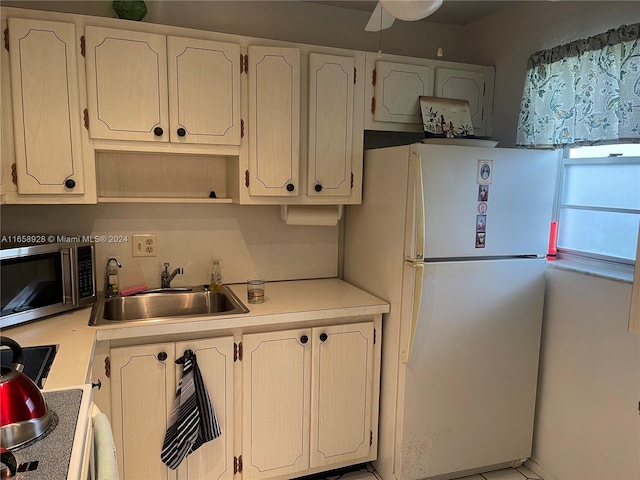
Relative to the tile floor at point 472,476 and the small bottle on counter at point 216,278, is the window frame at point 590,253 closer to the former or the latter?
the tile floor at point 472,476

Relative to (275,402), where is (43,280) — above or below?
above

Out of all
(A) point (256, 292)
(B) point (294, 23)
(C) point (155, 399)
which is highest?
(B) point (294, 23)

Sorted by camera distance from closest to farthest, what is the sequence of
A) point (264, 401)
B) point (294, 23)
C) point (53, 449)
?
point (53, 449), point (264, 401), point (294, 23)

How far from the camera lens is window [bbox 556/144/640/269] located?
1947mm

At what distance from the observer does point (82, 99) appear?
1.86m

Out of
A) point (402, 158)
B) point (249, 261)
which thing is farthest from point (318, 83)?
point (249, 261)

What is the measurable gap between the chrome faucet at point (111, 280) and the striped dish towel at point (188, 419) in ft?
2.02

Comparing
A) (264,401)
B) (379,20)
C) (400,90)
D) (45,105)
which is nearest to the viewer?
(379,20)

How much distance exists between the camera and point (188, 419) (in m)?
1.85

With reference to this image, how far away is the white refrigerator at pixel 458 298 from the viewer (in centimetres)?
199

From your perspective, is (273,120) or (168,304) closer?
(273,120)

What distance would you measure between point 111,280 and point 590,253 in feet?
7.54

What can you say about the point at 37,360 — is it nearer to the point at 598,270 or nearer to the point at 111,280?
the point at 111,280

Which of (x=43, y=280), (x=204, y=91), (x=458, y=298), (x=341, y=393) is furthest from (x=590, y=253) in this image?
(x=43, y=280)
